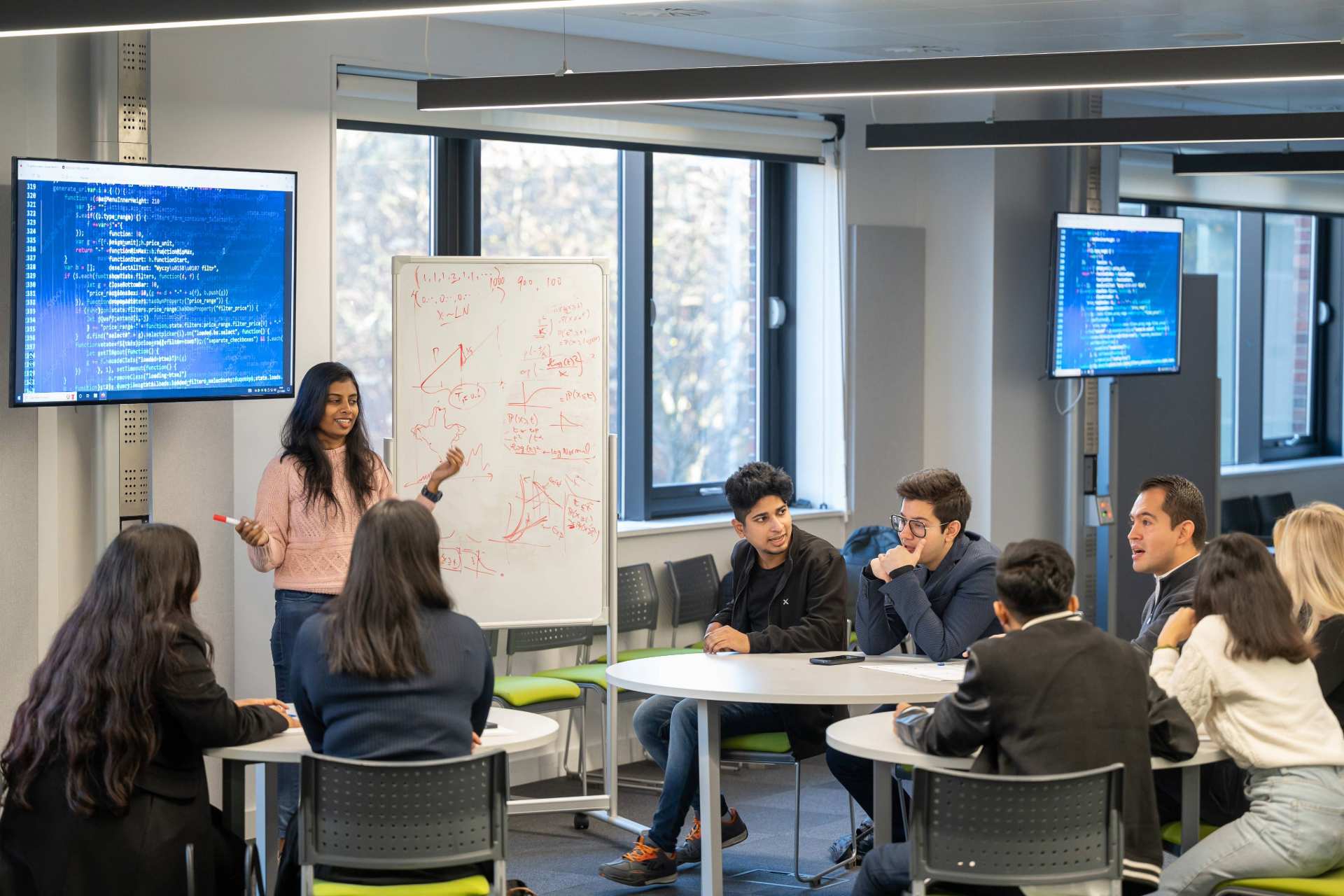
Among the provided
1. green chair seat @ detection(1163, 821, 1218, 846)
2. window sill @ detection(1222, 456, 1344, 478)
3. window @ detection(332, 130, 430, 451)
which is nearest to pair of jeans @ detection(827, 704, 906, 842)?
green chair seat @ detection(1163, 821, 1218, 846)

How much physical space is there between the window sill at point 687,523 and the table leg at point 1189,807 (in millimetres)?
3097

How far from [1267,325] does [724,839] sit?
7.48m

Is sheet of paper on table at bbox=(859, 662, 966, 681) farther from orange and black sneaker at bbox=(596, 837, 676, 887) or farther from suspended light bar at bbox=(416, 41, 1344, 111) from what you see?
suspended light bar at bbox=(416, 41, 1344, 111)

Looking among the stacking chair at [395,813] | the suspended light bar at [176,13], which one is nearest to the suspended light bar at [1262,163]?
the suspended light bar at [176,13]

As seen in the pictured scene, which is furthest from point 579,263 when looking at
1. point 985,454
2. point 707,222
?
point 985,454

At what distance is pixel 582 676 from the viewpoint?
18.4 ft

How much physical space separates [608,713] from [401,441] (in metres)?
1.22

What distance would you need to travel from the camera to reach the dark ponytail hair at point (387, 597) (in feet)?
9.82

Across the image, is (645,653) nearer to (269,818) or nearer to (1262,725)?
(269,818)

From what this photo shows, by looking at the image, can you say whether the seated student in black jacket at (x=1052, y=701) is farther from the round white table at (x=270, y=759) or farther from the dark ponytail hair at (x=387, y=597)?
the dark ponytail hair at (x=387, y=597)

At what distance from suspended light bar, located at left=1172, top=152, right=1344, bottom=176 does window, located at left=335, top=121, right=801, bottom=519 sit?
2.09 m

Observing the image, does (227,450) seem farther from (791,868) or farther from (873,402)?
(873,402)

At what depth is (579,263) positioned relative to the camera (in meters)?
5.16

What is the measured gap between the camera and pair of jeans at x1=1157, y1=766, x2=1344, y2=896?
326 centimetres
